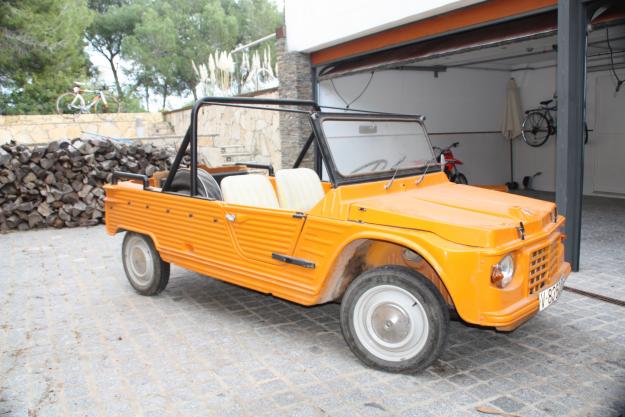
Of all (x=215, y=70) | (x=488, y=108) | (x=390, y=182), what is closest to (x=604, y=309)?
(x=390, y=182)

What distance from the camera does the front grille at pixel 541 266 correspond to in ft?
11.5

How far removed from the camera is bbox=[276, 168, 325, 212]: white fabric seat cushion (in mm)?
4840

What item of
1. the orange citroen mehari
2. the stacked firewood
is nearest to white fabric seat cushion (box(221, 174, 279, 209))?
the orange citroen mehari

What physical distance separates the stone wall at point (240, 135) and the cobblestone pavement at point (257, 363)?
24.7ft

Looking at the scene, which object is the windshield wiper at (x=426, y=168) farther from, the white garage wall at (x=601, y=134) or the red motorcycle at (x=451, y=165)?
the white garage wall at (x=601, y=134)

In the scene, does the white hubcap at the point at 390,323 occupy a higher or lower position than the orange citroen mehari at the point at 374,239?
lower

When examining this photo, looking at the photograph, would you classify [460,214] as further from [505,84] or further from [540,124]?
[505,84]

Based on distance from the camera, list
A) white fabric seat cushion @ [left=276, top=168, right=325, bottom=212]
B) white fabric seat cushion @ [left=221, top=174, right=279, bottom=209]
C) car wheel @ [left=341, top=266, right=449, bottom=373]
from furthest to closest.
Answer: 1. white fabric seat cushion @ [left=276, top=168, right=325, bottom=212]
2. white fabric seat cushion @ [left=221, top=174, right=279, bottom=209]
3. car wheel @ [left=341, top=266, right=449, bottom=373]

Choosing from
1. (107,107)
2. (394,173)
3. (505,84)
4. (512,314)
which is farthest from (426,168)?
(107,107)

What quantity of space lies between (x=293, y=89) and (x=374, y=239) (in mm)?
7936

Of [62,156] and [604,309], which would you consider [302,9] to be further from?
[604,309]

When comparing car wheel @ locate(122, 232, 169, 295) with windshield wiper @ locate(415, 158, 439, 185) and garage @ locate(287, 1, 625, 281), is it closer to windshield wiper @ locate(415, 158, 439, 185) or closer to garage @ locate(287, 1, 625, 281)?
windshield wiper @ locate(415, 158, 439, 185)

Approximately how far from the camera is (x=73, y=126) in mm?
18297

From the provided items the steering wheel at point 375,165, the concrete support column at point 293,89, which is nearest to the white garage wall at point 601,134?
the concrete support column at point 293,89
